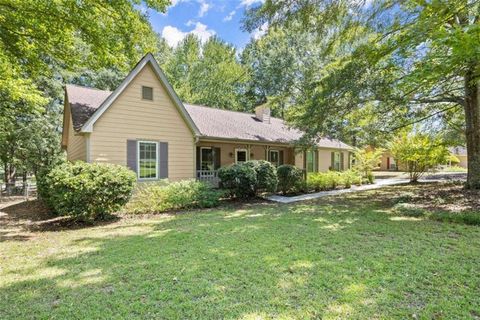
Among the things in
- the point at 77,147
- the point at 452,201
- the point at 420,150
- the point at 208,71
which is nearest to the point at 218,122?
the point at 77,147

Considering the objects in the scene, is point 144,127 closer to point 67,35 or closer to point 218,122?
point 67,35

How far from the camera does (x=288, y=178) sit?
13969 mm

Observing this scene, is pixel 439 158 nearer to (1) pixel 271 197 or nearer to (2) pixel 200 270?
(1) pixel 271 197

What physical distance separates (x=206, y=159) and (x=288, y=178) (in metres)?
4.62

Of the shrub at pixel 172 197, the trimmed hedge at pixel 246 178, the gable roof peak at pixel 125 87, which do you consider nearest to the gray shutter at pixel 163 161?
the shrub at pixel 172 197

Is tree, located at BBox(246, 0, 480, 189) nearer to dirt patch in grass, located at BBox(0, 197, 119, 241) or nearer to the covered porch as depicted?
the covered porch

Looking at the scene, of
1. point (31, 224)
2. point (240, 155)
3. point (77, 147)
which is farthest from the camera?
point (240, 155)

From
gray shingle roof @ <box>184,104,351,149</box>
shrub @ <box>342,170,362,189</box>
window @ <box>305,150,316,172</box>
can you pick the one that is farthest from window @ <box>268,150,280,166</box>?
shrub @ <box>342,170,362,189</box>

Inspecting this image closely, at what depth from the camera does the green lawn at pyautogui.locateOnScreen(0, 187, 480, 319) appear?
10.8ft

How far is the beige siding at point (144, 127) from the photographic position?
34.6ft

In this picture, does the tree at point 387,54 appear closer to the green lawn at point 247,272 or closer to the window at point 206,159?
the green lawn at point 247,272

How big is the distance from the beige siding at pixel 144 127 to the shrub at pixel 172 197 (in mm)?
1579

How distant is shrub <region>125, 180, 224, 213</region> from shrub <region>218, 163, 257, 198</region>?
0.77m

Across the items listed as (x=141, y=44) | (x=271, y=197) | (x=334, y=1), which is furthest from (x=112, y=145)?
(x=334, y=1)
